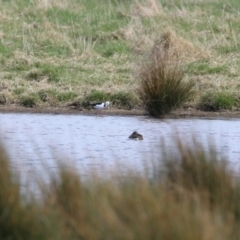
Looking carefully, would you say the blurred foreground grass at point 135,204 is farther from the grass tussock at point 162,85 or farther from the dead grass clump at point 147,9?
the dead grass clump at point 147,9

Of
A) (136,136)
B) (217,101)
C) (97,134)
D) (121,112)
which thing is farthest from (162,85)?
(136,136)

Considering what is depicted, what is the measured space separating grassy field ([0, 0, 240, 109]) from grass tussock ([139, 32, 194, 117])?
0.36 m

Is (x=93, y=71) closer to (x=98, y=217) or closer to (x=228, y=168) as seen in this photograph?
(x=228, y=168)

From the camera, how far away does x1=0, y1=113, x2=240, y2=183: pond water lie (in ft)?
35.2

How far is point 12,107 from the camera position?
13922 millimetres

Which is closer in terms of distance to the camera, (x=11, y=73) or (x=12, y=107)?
(x=12, y=107)

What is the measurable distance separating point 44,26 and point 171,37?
2.93m

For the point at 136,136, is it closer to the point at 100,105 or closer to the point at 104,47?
the point at 100,105

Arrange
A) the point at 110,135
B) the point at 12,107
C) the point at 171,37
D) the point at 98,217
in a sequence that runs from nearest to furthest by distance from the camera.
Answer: the point at 98,217
the point at 110,135
the point at 12,107
the point at 171,37

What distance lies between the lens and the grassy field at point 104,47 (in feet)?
47.0

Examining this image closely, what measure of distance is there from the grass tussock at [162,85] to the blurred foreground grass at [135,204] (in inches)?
254

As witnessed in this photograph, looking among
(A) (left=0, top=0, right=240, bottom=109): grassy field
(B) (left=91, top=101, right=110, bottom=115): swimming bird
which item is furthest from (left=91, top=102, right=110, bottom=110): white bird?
(A) (left=0, top=0, right=240, bottom=109): grassy field

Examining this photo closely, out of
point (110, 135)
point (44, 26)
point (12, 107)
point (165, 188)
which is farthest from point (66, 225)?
point (44, 26)

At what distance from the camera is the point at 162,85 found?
13.3 meters
